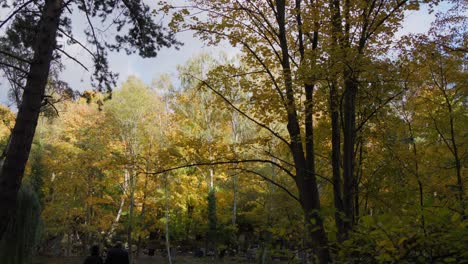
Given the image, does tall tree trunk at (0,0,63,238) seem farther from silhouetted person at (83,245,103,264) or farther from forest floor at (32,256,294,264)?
forest floor at (32,256,294,264)

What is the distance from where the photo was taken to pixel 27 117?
15.8ft

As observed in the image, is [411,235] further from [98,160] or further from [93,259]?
[98,160]

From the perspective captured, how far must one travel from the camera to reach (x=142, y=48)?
21.1ft

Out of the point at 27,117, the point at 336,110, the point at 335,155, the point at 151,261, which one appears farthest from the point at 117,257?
the point at 151,261

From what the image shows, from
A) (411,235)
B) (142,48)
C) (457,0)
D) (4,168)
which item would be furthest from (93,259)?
(457,0)

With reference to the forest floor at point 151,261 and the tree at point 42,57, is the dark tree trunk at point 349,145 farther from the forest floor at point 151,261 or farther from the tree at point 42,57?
the forest floor at point 151,261

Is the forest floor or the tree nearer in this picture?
the tree

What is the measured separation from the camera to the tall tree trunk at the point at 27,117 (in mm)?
4629

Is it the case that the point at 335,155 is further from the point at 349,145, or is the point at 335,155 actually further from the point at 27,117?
the point at 27,117

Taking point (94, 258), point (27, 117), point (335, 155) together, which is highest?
point (27, 117)

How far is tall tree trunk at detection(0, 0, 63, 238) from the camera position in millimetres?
4629

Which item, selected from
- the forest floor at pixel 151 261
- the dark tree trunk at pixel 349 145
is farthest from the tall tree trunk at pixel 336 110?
the forest floor at pixel 151 261

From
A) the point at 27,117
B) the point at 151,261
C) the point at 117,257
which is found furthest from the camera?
the point at 151,261

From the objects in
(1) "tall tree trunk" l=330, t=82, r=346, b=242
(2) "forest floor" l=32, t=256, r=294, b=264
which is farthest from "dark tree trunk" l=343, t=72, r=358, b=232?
(2) "forest floor" l=32, t=256, r=294, b=264
